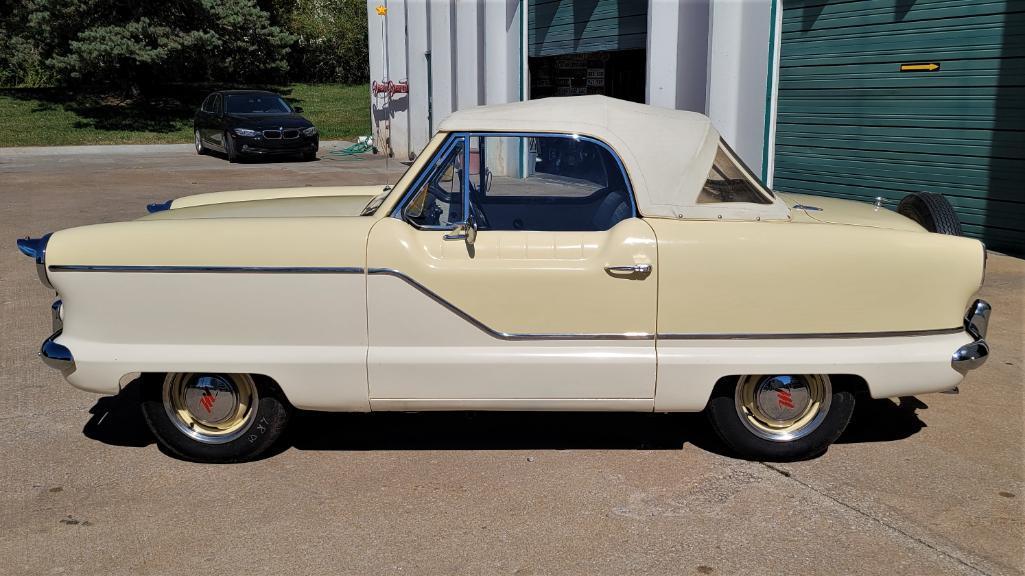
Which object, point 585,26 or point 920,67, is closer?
point 920,67

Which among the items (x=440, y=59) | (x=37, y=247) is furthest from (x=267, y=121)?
(x=37, y=247)

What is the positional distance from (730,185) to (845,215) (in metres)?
0.69

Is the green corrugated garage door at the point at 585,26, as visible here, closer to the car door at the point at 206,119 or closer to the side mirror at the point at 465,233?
the car door at the point at 206,119

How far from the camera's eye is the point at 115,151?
79.2 feet

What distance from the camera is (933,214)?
4812 mm

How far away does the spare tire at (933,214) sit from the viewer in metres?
4.71

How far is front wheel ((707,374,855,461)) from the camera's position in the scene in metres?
4.40

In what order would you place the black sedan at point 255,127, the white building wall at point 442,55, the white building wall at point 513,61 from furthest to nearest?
the black sedan at point 255,127, the white building wall at point 442,55, the white building wall at point 513,61

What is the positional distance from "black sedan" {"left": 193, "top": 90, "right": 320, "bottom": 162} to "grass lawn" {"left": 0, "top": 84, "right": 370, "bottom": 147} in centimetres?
588

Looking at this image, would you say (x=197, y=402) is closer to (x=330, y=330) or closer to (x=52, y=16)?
(x=330, y=330)

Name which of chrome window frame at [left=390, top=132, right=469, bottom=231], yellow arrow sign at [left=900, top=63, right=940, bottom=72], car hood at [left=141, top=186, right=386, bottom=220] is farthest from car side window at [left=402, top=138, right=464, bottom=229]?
yellow arrow sign at [left=900, top=63, right=940, bottom=72]

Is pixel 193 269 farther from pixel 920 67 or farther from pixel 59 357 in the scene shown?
pixel 920 67

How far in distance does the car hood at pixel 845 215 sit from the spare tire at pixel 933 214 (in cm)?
9

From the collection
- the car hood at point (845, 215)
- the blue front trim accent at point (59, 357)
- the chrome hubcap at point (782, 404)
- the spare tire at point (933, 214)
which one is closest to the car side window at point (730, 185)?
the car hood at point (845, 215)
